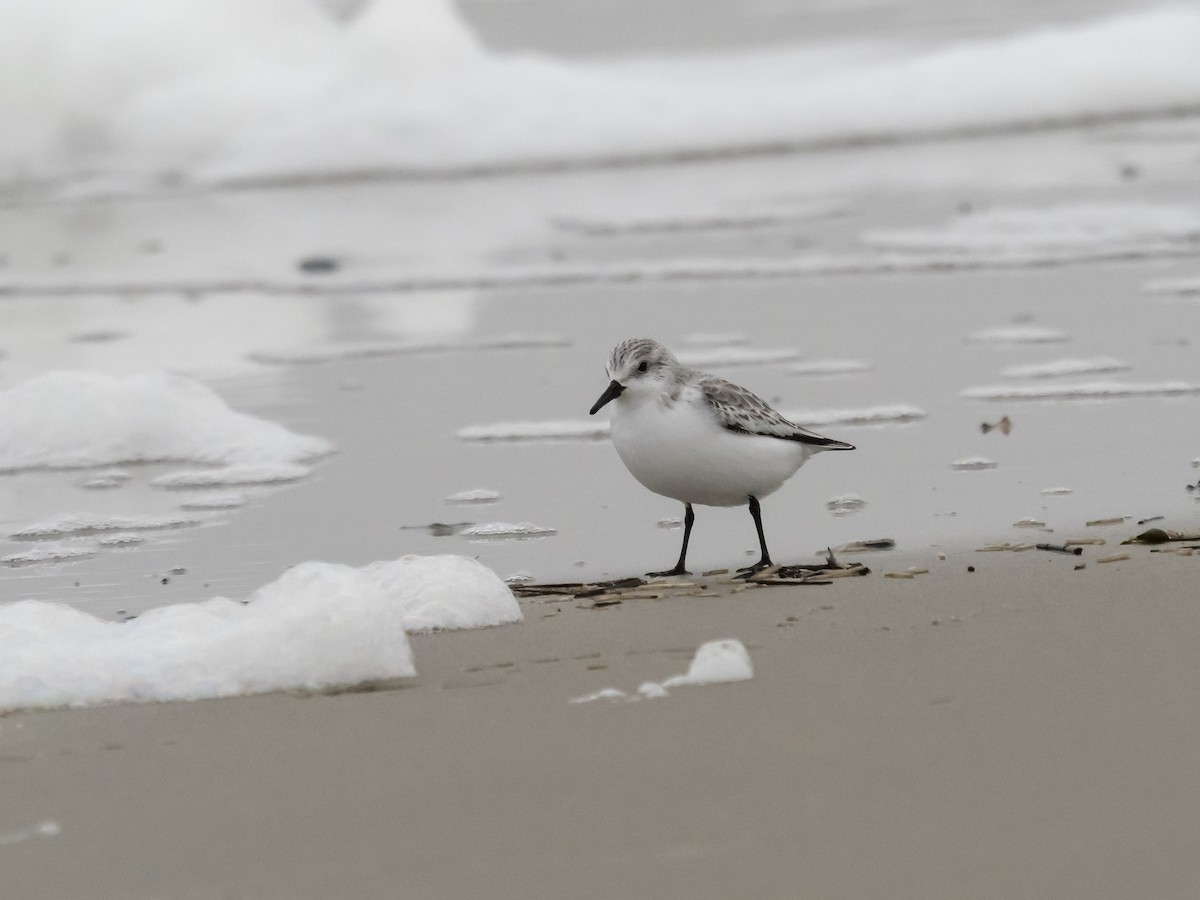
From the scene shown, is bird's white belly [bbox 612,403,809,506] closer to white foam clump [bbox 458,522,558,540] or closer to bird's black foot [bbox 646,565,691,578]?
bird's black foot [bbox 646,565,691,578]

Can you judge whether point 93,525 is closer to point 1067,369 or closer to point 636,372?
point 636,372

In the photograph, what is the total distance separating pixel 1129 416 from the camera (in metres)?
6.82

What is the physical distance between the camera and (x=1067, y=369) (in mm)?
7578

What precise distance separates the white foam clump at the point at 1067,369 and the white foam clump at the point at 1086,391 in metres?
0.20

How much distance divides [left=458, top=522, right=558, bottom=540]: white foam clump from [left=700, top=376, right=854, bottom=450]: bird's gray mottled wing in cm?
79

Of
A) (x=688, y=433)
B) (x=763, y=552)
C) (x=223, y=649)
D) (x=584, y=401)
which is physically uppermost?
(x=584, y=401)

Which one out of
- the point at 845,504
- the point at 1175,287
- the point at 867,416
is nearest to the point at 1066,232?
the point at 1175,287

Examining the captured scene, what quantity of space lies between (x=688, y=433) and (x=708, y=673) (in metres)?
1.44

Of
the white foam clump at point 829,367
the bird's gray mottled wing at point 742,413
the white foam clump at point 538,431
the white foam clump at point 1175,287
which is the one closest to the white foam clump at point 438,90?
the white foam clump at point 1175,287

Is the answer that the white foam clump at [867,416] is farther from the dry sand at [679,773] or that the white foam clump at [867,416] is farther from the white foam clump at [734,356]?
the dry sand at [679,773]

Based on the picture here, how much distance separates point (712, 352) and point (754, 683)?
478 cm

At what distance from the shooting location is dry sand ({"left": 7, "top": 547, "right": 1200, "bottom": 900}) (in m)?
2.94

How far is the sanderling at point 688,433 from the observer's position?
17.2ft

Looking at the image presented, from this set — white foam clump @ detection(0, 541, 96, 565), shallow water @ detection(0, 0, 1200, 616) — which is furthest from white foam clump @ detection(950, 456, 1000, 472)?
white foam clump @ detection(0, 541, 96, 565)
